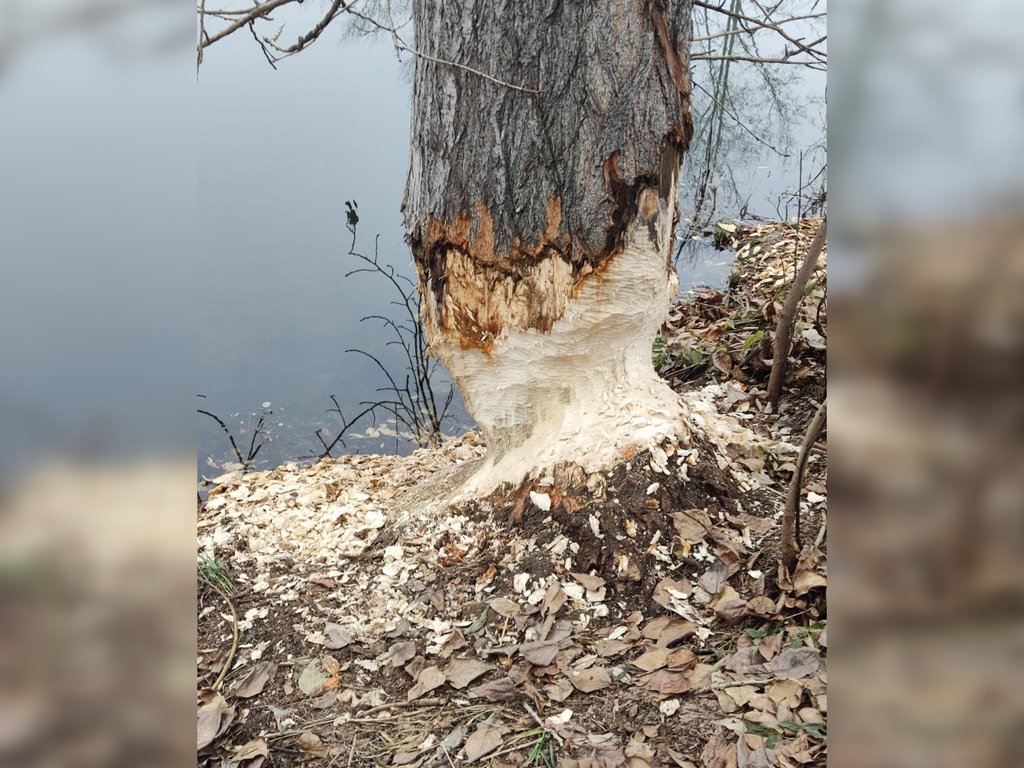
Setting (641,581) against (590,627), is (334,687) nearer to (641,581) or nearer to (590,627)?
(590,627)

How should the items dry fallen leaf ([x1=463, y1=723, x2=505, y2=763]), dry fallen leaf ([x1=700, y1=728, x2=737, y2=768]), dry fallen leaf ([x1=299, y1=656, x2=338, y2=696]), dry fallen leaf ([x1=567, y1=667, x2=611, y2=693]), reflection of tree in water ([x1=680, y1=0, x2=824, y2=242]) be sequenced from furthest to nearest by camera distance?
reflection of tree in water ([x1=680, y1=0, x2=824, y2=242]) < dry fallen leaf ([x1=299, y1=656, x2=338, y2=696]) < dry fallen leaf ([x1=567, y1=667, x2=611, y2=693]) < dry fallen leaf ([x1=463, y1=723, x2=505, y2=763]) < dry fallen leaf ([x1=700, y1=728, x2=737, y2=768])

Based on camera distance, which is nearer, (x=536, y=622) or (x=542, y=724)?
(x=542, y=724)

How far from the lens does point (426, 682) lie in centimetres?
154

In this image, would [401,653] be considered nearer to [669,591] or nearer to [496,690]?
[496,690]

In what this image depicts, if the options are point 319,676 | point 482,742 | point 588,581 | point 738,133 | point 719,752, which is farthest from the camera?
point 738,133

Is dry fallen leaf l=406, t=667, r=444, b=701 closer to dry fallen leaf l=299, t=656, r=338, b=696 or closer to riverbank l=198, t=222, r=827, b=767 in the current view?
riverbank l=198, t=222, r=827, b=767

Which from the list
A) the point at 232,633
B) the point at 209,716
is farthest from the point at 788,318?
the point at 209,716

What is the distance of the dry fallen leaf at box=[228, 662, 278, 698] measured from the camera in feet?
5.16

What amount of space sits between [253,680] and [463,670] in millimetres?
435

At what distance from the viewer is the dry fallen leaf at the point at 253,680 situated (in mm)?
1572

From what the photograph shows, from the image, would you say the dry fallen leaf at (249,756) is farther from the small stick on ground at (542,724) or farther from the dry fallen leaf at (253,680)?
the small stick on ground at (542,724)

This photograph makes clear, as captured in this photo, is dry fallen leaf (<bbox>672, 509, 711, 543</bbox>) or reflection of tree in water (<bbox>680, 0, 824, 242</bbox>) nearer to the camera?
dry fallen leaf (<bbox>672, 509, 711, 543</bbox>)

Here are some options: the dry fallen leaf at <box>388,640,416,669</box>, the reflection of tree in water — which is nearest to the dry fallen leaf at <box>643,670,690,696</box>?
the dry fallen leaf at <box>388,640,416,669</box>
